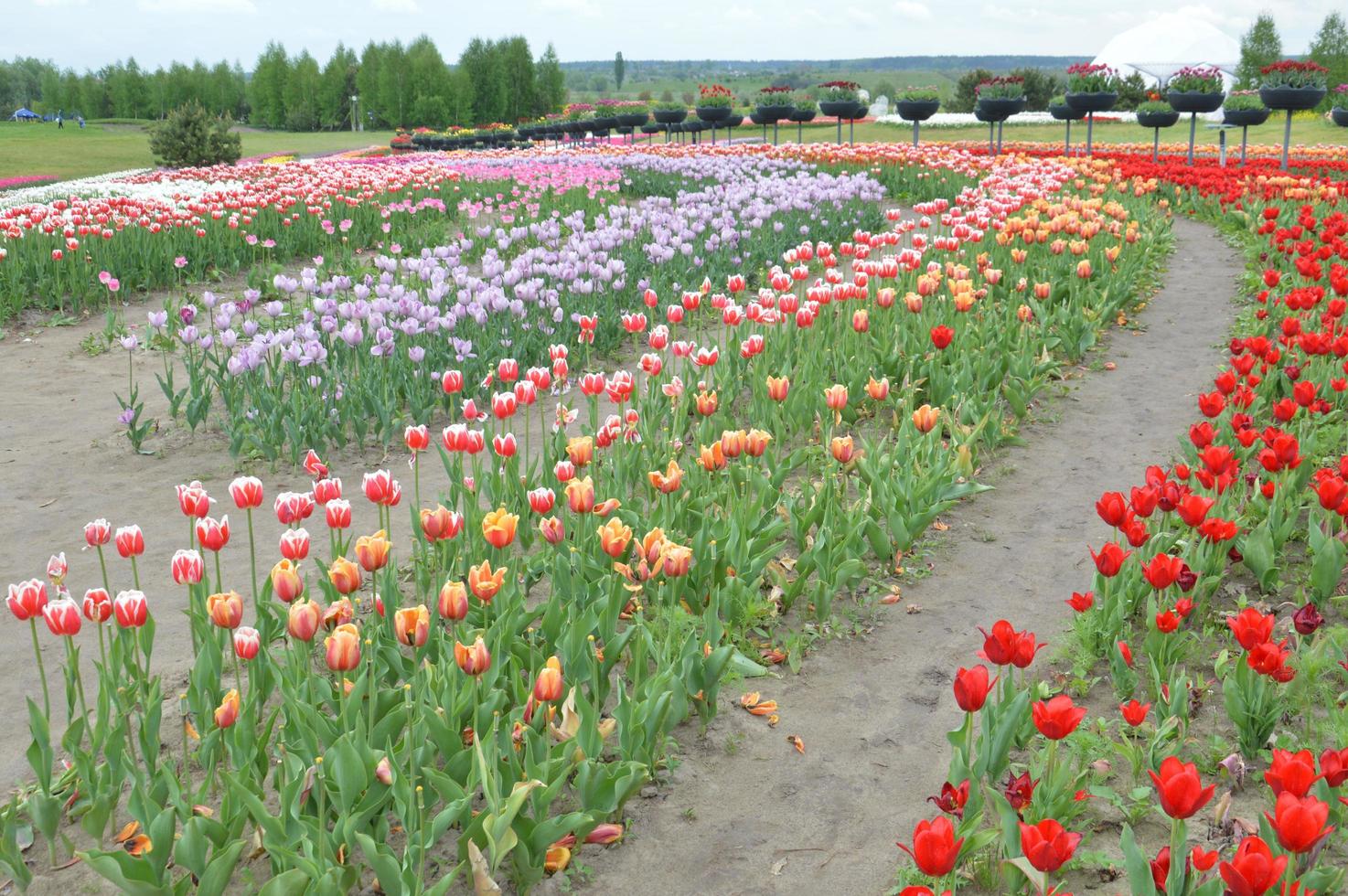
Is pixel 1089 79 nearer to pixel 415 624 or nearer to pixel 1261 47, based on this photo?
pixel 415 624

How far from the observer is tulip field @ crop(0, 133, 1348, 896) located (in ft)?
9.85

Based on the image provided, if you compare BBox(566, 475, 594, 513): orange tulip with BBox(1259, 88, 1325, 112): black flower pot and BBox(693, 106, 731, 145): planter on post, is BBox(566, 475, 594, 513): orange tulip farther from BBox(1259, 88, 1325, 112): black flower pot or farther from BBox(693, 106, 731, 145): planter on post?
BBox(693, 106, 731, 145): planter on post

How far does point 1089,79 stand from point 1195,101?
339 cm

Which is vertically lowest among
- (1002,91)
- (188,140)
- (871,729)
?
(871,729)

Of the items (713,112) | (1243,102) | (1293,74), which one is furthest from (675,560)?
(713,112)

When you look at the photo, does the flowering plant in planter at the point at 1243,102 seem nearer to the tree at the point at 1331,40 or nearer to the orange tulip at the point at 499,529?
the orange tulip at the point at 499,529

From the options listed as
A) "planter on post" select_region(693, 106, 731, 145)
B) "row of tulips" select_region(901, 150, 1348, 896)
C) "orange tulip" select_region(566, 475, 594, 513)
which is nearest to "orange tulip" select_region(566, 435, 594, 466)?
"orange tulip" select_region(566, 475, 594, 513)

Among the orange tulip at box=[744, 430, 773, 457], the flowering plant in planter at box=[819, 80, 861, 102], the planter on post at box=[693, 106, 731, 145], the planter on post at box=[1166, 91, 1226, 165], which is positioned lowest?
the orange tulip at box=[744, 430, 773, 457]

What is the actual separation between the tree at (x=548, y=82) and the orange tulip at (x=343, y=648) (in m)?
70.5

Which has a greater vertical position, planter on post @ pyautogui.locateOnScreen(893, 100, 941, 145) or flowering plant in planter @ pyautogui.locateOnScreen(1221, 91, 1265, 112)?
planter on post @ pyautogui.locateOnScreen(893, 100, 941, 145)

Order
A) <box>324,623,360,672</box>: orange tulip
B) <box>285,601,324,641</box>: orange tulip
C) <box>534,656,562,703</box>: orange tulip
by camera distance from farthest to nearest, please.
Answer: <box>534,656,562,703</box>: orange tulip, <box>285,601,324,641</box>: orange tulip, <box>324,623,360,672</box>: orange tulip

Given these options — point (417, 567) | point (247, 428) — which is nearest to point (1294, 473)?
point (417, 567)

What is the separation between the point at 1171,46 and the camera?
78.3m

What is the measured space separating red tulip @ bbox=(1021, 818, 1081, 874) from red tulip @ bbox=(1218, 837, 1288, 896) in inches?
11.8
